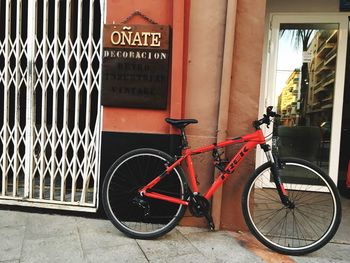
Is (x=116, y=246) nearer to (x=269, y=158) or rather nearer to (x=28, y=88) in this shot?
(x=269, y=158)

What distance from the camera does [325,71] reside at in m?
6.37

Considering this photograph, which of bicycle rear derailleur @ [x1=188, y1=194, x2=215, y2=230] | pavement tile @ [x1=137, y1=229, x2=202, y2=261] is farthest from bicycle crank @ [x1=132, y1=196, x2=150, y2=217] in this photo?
bicycle rear derailleur @ [x1=188, y1=194, x2=215, y2=230]

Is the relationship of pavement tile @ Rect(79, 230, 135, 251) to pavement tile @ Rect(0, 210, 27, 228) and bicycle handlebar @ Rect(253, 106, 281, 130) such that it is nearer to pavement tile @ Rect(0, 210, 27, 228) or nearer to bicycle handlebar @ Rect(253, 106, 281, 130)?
pavement tile @ Rect(0, 210, 27, 228)

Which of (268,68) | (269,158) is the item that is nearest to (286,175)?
(269,158)

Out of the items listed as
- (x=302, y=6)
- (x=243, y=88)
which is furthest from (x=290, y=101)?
(x=243, y=88)

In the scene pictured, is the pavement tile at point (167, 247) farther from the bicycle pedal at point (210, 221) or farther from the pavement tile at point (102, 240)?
the bicycle pedal at point (210, 221)

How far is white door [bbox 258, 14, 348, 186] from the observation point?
20.4ft

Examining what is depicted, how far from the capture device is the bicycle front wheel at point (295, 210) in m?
3.86

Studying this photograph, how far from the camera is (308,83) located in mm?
6441

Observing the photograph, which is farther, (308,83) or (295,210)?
(308,83)

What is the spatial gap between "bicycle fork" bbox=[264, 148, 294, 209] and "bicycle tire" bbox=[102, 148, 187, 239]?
0.90 meters

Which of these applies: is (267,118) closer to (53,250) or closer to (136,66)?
(136,66)

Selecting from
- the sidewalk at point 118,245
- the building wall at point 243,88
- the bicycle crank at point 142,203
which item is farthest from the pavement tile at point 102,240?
the building wall at point 243,88

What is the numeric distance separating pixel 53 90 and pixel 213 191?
89.3 inches
